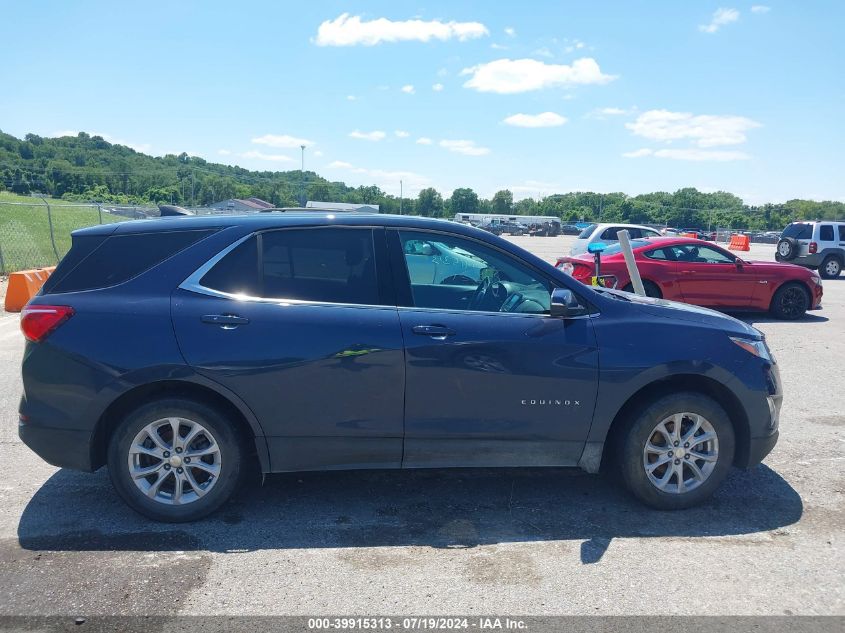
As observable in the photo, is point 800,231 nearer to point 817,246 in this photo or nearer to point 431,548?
point 817,246

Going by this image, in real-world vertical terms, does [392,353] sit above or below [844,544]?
above

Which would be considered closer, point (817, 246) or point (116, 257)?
point (116, 257)

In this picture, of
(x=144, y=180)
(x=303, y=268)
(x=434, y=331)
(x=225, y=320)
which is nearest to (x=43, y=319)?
(x=225, y=320)

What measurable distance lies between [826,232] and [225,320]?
24045 millimetres

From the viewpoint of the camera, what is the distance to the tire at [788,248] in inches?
882

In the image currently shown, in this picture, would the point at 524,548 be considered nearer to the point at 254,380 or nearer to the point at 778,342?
the point at 254,380

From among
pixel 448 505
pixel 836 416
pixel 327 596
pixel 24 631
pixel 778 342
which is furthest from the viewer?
pixel 778 342

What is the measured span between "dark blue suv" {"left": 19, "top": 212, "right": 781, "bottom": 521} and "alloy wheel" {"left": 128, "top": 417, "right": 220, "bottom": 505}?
1cm

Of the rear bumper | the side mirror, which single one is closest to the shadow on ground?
the rear bumper

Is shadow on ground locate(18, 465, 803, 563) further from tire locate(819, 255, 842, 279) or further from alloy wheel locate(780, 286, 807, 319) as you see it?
tire locate(819, 255, 842, 279)

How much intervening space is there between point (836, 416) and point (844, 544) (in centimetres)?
292

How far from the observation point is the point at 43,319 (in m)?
3.82

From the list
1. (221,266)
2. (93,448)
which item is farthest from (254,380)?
(93,448)

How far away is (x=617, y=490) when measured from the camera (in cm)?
450
